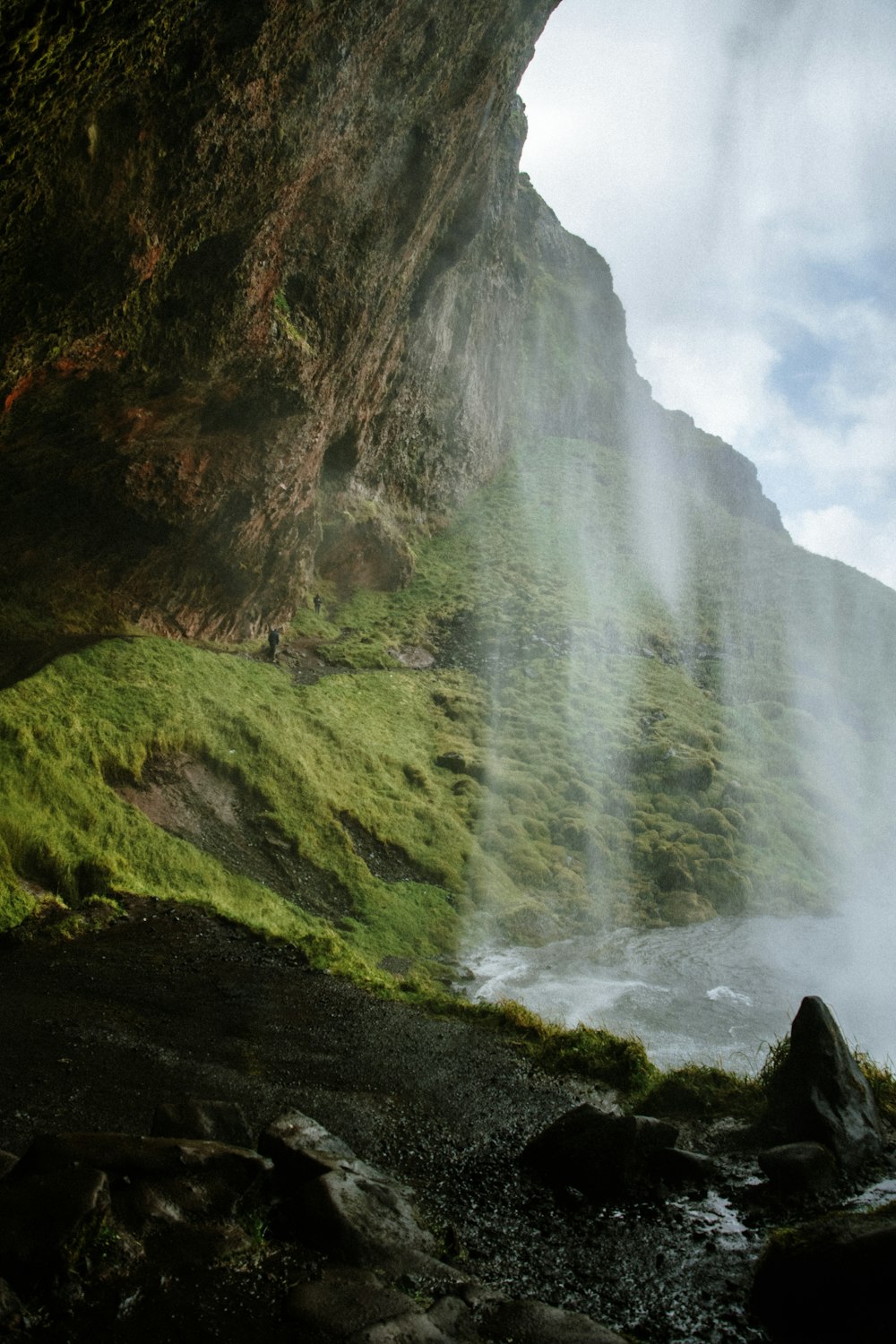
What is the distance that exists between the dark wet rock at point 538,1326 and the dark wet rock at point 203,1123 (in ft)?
9.25

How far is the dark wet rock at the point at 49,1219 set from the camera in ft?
17.7

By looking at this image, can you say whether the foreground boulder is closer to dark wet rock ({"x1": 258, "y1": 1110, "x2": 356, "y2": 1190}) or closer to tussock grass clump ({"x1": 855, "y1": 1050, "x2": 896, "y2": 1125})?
dark wet rock ({"x1": 258, "y1": 1110, "x2": 356, "y2": 1190})

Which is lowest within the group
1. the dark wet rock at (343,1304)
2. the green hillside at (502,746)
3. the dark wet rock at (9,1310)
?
the dark wet rock at (9,1310)

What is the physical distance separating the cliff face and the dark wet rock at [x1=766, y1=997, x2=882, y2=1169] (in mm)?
13258

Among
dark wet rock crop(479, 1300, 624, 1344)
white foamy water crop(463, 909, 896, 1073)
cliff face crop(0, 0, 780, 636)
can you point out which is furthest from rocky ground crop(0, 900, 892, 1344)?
cliff face crop(0, 0, 780, 636)

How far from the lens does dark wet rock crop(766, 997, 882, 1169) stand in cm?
870

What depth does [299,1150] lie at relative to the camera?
7.29 metres

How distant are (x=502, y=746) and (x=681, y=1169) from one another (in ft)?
89.0

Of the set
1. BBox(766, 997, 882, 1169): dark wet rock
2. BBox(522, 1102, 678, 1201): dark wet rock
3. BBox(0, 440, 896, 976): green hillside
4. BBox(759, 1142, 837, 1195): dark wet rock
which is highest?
BBox(0, 440, 896, 976): green hillside

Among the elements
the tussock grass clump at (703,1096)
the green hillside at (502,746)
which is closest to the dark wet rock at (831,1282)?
the tussock grass clump at (703,1096)

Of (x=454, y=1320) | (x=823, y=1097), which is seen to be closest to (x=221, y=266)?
(x=823, y=1097)

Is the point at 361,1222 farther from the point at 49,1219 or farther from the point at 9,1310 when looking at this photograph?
the point at 9,1310

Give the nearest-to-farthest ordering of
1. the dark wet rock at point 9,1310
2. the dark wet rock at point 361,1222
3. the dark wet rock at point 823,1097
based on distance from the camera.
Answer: the dark wet rock at point 9,1310, the dark wet rock at point 361,1222, the dark wet rock at point 823,1097

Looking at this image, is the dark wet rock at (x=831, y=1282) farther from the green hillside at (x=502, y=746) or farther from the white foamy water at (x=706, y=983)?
the green hillside at (x=502, y=746)
